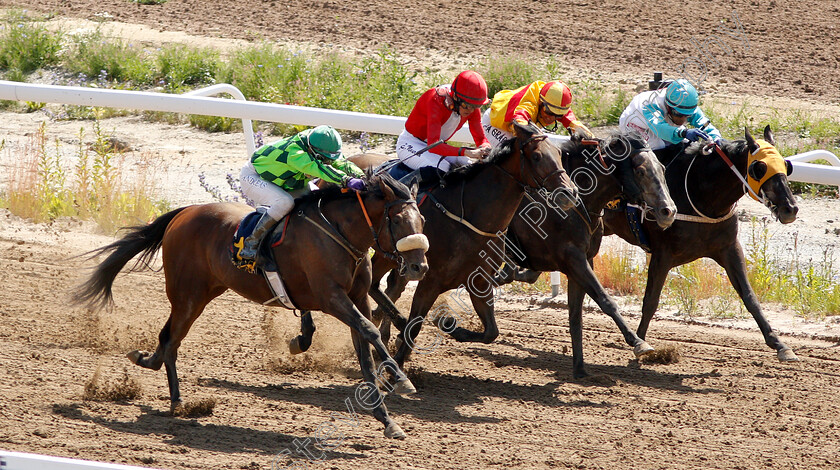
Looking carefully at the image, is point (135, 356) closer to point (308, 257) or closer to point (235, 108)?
point (308, 257)

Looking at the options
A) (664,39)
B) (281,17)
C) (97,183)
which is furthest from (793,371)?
(281,17)

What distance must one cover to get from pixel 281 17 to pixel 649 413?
11.9 metres

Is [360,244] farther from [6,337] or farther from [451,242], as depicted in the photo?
[6,337]

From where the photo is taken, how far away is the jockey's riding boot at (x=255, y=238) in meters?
5.84

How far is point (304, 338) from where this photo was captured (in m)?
6.59

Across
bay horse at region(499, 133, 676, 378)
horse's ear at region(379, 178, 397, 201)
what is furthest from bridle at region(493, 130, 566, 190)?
horse's ear at region(379, 178, 397, 201)

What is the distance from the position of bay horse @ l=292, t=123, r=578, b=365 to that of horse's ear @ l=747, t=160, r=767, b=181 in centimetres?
156

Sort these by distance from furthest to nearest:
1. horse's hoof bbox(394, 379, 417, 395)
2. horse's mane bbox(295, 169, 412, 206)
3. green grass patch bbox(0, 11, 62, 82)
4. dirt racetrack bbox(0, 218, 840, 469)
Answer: green grass patch bbox(0, 11, 62, 82)
horse's mane bbox(295, 169, 412, 206)
horse's hoof bbox(394, 379, 417, 395)
dirt racetrack bbox(0, 218, 840, 469)

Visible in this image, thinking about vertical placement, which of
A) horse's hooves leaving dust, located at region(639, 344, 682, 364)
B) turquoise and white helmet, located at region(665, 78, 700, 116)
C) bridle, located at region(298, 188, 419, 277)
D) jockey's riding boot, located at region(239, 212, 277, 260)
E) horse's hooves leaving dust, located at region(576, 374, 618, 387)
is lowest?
horse's hooves leaving dust, located at region(576, 374, 618, 387)

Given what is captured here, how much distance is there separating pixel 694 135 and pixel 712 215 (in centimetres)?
64

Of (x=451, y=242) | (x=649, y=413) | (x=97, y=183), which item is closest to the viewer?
(x=649, y=413)

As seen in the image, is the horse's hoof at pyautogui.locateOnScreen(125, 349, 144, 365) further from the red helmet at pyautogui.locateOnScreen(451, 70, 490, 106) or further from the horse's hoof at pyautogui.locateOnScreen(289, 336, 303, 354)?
the red helmet at pyautogui.locateOnScreen(451, 70, 490, 106)

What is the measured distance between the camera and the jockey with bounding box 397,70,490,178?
6613mm

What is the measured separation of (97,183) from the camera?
9383 mm
